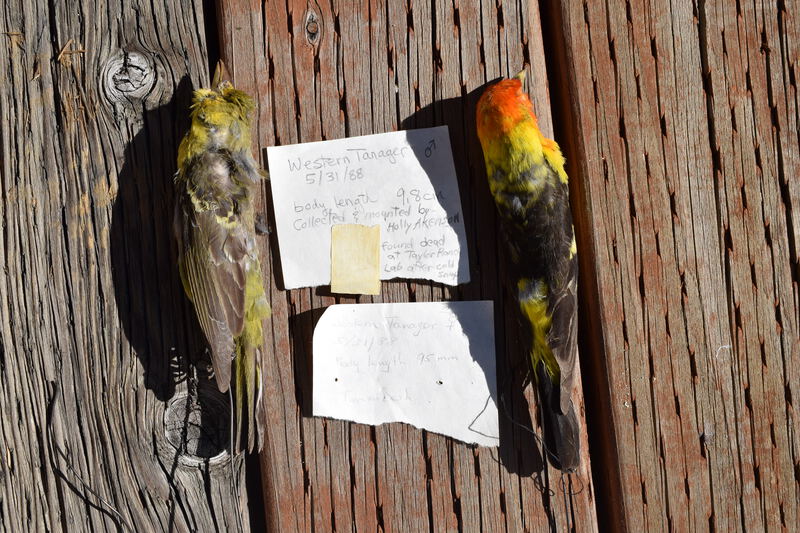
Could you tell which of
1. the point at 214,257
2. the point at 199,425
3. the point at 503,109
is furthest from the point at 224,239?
the point at 503,109

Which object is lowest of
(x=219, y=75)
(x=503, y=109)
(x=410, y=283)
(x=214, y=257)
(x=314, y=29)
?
(x=410, y=283)

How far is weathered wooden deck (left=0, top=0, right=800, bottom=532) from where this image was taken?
1577 mm

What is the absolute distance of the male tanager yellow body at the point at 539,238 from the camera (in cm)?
145

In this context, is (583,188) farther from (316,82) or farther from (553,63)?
(316,82)

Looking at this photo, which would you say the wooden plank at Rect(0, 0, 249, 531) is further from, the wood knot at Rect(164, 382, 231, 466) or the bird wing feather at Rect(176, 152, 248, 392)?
the bird wing feather at Rect(176, 152, 248, 392)

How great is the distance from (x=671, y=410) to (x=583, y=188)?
653 mm

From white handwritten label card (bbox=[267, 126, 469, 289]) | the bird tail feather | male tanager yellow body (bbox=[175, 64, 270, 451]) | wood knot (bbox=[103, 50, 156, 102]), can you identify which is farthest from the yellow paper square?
wood knot (bbox=[103, 50, 156, 102])

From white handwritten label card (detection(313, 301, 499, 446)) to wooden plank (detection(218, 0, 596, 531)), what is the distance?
4 cm

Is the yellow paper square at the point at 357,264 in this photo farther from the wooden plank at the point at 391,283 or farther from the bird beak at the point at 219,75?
the bird beak at the point at 219,75

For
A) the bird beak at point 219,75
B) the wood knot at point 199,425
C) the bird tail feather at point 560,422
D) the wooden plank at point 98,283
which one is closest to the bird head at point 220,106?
the bird beak at point 219,75

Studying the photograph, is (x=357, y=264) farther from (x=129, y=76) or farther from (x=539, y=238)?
(x=129, y=76)

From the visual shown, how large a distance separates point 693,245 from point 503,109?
66cm

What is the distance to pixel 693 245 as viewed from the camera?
5.20 feet

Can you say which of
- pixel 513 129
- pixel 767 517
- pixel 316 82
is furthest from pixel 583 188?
pixel 767 517
